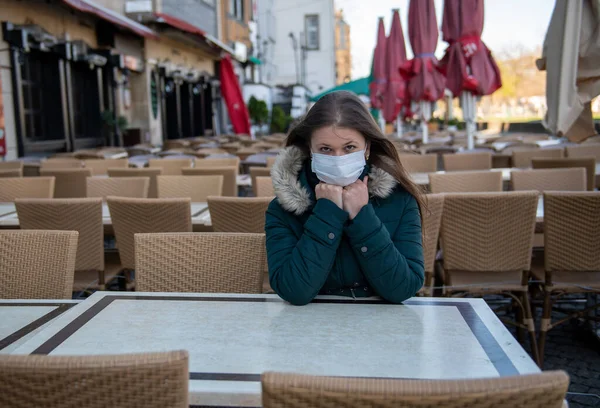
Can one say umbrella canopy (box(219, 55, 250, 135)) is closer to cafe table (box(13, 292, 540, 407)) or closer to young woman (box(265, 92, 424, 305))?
young woman (box(265, 92, 424, 305))

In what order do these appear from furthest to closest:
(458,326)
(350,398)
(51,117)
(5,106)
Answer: (51,117), (5,106), (458,326), (350,398)

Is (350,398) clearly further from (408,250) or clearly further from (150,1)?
(150,1)

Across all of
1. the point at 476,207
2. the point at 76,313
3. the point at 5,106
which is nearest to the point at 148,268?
the point at 76,313

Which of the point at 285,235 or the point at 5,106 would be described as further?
the point at 5,106

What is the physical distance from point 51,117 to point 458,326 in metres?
12.0

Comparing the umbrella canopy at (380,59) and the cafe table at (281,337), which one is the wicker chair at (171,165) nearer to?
the cafe table at (281,337)

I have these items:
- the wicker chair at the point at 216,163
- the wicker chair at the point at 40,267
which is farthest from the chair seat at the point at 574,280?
the wicker chair at the point at 216,163

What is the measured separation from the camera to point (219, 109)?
2630 cm

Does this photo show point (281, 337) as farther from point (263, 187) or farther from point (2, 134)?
point (2, 134)

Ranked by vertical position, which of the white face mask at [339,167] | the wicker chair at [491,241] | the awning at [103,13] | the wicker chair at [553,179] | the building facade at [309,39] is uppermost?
the building facade at [309,39]

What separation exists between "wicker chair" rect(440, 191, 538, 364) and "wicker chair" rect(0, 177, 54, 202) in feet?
11.2

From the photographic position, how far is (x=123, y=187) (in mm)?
5348

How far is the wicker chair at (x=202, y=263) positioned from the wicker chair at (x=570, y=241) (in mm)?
1922

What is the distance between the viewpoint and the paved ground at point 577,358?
11.1 ft
